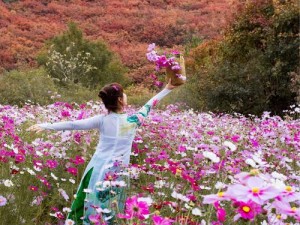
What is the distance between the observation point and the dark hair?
11.4 ft

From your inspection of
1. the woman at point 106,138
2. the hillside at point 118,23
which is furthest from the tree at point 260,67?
the hillside at point 118,23

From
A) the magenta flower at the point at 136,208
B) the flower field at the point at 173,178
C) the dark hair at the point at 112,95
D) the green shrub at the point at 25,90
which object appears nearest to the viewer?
the flower field at the point at 173,178

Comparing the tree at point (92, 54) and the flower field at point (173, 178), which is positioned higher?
the flower field at point (173, 178)

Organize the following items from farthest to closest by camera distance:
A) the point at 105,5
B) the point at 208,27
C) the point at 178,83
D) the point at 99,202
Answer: the point at 105,5
the point at 208,27
the point at 178,83
the point at 99,202

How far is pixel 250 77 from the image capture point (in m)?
14.2

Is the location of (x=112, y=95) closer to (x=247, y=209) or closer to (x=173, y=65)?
(x=173, y=65)

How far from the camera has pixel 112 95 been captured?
3.50 metres

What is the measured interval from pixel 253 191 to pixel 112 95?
2221mm

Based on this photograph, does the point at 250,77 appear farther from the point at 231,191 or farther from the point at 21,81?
the point at 231,191

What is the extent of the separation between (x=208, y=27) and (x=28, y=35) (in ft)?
47.8

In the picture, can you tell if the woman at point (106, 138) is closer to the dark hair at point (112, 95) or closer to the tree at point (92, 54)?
the dark hair at point (112, 95)

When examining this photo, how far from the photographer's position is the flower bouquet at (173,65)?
4055 mm

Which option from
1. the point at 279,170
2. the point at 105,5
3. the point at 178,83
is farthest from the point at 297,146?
the point at 105,5

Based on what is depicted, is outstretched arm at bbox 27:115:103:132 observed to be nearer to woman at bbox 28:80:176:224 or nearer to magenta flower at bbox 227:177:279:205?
woman at bbox 28:80:176:224
